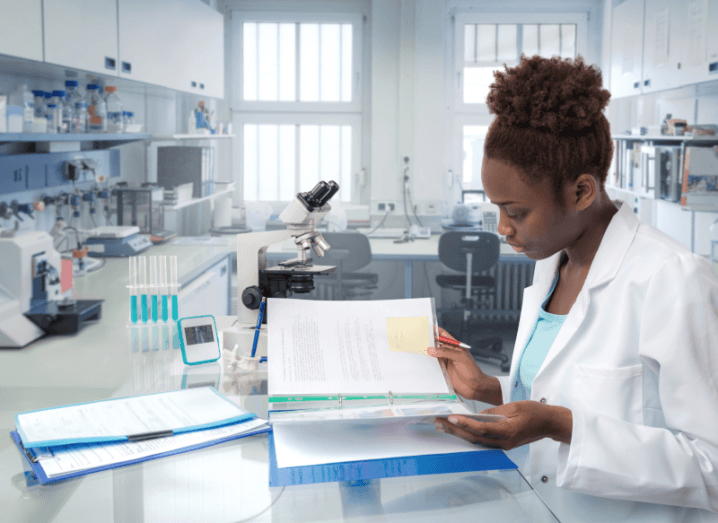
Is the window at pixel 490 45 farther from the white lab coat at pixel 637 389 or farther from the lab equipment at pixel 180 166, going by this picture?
the white lab coat at pixel 637 389

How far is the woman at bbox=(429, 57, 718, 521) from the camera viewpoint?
849 mm

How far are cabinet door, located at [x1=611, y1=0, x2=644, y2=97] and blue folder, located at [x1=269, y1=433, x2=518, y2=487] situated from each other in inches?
136

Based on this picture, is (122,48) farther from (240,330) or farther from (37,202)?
(240,330)

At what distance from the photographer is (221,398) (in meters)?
1.23

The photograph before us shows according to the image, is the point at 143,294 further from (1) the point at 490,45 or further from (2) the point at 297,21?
(1) the point at 490,45

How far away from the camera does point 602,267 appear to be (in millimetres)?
1014

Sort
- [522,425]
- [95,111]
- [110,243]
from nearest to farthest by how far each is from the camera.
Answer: [522,425], [95,111], [110,243]

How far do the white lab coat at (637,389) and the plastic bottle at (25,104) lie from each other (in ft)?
6.57

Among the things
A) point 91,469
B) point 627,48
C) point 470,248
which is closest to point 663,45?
point 627,48

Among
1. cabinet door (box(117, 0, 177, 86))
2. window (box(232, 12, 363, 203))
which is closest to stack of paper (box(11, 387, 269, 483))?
cabinet door (box(117, 0, 177, 86))

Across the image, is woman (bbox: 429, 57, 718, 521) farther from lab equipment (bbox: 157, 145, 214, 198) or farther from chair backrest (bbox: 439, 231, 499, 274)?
lab equipment (bbox: 157, 145, 214, 198)

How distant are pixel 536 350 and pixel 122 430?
2.33 ft

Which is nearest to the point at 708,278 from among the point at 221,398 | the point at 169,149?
the point at 221,398

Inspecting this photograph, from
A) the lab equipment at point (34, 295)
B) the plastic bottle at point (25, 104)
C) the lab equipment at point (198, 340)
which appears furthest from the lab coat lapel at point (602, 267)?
the plastic bottle at point (25, 104)
